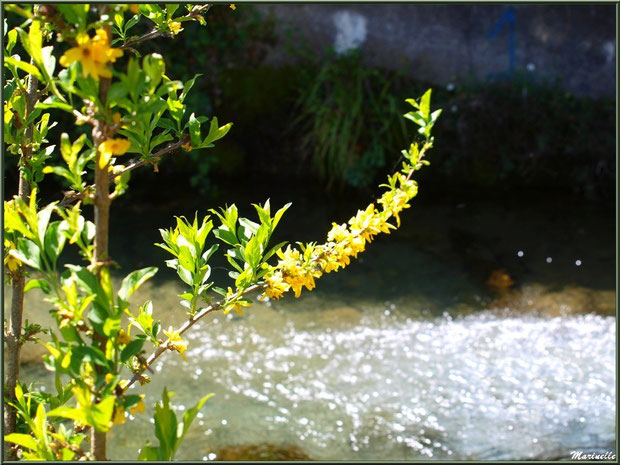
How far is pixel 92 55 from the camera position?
0.85 metres

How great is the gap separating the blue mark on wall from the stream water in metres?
1.80

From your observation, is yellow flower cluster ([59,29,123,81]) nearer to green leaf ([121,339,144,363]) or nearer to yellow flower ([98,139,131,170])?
yellow flower ([98,139,131,170])

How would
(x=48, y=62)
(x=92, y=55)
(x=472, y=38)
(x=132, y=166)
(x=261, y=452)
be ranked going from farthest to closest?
(x=472, y=38), (x=261, y=452), (x=132, y=166), (x=48, y=62), (x=92, y=55)

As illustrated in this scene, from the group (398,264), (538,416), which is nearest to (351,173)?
(398,264)

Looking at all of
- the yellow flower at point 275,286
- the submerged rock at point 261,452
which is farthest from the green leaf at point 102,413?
the submerged rock at point 261,452

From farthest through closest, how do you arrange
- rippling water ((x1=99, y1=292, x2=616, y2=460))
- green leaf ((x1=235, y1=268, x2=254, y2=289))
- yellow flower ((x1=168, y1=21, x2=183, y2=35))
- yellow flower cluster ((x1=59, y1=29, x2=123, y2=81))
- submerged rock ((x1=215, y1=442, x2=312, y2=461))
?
rippling water ((x1=99, y1=292, x2=616, y2=460)), submerged rock ((x1=215, y1=442, x2=312, y2=461)), yellow flower ((x1=168, y1=21, x2=183, y2=35)), green leaf ((x1=235, y1=268, x2=254, y2=289)), yellow flower cluster ((x1=59, y1=29, x2=123, y2=81))

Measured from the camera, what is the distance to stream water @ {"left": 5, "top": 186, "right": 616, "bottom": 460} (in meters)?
2.91

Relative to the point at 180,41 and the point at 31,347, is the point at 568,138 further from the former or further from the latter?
the point at 31,347

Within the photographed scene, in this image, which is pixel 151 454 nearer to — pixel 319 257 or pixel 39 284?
pixel 39 284

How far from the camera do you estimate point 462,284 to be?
4.28 meters

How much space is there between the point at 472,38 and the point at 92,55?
18.6 feet

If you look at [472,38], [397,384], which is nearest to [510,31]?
[472,38]

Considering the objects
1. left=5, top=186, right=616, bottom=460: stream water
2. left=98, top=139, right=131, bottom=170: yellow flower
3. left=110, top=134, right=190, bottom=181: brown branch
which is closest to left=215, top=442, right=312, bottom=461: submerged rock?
left=5, top=186, right=616, bottom=460: stream water

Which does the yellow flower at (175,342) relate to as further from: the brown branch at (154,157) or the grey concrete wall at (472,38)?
the grey concrete wall at (472,38)
